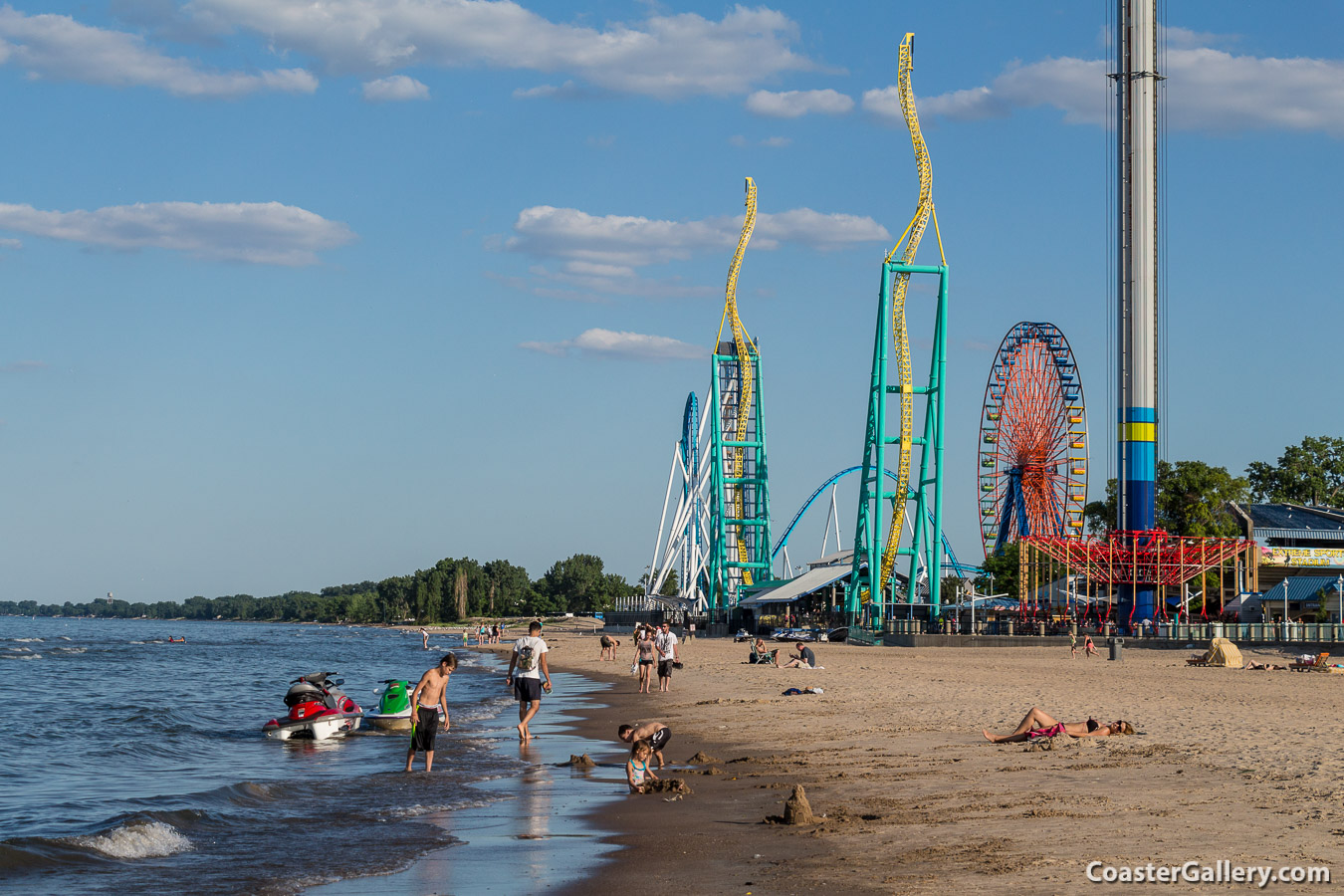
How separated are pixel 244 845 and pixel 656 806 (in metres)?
3.41

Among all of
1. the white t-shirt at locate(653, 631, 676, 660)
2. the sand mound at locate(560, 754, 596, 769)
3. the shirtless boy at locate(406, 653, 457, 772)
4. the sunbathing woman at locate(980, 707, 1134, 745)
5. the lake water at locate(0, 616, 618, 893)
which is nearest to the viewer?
the lake water at locate(0, 616, 618, 893)

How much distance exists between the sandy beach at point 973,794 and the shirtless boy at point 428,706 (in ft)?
8.96

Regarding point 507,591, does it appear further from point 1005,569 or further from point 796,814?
point 796,814

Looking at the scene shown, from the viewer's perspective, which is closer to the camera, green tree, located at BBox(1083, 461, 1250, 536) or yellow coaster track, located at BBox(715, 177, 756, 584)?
green tree, located at BBox(1083, 461, 1250, 536)

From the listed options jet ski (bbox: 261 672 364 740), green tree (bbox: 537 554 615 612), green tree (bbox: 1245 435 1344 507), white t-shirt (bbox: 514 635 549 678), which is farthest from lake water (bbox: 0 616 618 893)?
A: green tree (bbox: 537 554 615 612)

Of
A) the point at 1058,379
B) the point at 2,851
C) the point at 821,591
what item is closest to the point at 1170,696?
the point at 2,851

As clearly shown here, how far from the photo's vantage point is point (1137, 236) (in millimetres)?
60406

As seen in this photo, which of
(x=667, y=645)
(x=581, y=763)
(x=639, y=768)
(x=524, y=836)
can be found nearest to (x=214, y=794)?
(x=581, y=763)

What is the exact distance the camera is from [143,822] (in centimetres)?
1088

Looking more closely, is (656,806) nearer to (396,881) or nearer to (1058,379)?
(396,881)

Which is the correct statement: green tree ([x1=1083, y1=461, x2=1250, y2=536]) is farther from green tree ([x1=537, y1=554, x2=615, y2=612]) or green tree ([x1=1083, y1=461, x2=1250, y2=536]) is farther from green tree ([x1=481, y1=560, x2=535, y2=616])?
green tree ([x1=481, y1=560, x2=535, y2=616])

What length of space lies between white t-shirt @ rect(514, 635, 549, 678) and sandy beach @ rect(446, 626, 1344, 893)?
198cm

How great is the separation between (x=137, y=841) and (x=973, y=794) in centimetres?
680

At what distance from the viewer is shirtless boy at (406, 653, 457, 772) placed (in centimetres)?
1373
